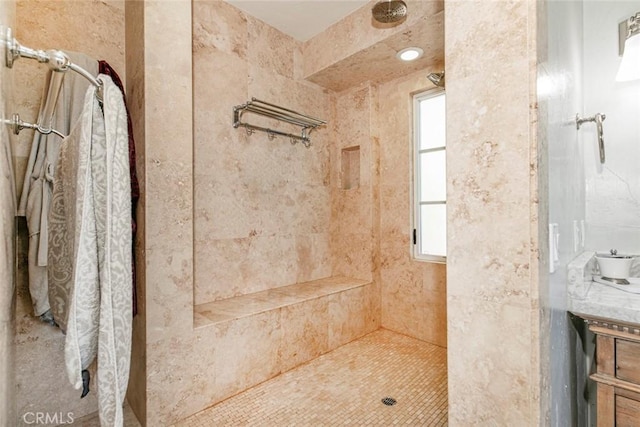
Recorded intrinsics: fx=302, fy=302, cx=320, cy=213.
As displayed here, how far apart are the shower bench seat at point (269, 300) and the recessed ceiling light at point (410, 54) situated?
181 centimetres

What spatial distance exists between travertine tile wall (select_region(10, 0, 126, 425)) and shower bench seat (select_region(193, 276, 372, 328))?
67 cm

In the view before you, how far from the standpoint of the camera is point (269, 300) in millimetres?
2104

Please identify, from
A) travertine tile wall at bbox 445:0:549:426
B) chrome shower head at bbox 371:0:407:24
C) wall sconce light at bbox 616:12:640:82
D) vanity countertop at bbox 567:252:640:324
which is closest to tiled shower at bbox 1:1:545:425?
travertine tile wall at bbox 445:0:549:426

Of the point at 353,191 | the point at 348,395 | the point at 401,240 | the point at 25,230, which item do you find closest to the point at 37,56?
the point at 25,230

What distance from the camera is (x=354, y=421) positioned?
147 cm

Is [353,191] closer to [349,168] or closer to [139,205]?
[349,168]

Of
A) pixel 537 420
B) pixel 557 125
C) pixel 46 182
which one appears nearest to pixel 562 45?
pixel 557 125

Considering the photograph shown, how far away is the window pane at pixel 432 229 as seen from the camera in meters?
2.48

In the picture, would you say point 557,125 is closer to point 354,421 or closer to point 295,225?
point 354,421

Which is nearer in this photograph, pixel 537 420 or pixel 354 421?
pixel 537 420

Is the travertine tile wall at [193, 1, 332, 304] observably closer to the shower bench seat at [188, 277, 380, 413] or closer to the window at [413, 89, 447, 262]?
the shower bench seat at [188, 277, 380, 413]

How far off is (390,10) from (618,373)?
6.76ft

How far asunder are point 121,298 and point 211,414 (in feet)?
3.41

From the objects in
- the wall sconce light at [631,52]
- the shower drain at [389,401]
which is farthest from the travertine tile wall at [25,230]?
the wall sconce light at [631,52]
